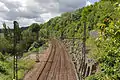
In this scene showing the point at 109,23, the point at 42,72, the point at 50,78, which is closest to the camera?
the point at 109,23

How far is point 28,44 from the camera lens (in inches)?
2844

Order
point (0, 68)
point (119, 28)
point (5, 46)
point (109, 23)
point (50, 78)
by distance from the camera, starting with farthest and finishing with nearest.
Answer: point (5, 46) → point (0, 68) → point (50, 78) → point (109, 23) → point (119, 28)

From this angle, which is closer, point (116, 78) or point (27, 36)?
point (116, 78)

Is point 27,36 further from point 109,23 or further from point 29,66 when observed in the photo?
point 109,23

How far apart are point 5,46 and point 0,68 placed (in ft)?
140

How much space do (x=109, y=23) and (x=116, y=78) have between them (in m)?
2.00

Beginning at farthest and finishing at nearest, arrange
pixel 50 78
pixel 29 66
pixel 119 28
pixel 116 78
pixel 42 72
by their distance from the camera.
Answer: pixel 29 66
pixel 42 72
pixel 50 78
pixel 116 78
pixel 119 28

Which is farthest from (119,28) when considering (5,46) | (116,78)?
(5,46)

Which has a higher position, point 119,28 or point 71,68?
point 119,28

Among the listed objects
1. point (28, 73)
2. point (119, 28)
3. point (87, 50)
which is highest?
point (119, 28)

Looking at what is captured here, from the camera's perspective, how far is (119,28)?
15.2 ft

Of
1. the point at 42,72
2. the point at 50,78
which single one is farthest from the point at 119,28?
the point at 42,72

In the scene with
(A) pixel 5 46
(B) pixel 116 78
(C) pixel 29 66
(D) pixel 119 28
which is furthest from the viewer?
(A) pixel 5 46

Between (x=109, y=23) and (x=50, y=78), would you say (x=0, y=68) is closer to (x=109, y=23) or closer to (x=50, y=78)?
(x=50, y=78)
